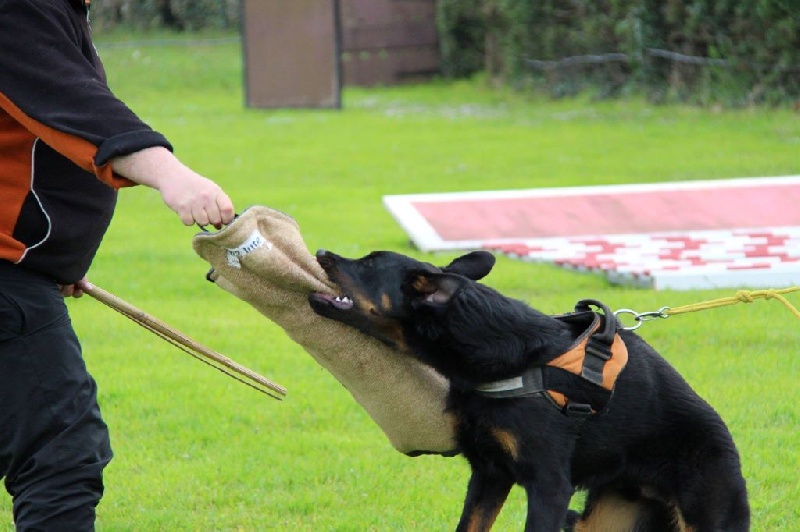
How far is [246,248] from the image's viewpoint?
123 inches

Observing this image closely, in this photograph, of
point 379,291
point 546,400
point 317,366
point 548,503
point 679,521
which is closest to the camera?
point 548,503

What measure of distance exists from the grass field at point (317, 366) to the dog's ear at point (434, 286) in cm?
107

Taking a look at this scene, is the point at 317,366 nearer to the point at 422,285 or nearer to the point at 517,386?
the point at 422,285

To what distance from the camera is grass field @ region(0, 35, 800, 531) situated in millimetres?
4559

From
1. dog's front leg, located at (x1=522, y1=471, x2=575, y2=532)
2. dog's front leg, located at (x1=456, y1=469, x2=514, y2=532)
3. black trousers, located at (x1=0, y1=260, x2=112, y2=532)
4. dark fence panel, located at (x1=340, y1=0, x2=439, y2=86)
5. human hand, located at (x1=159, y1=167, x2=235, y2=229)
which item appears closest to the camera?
human hand, located at (x1=159, y1=167, x2=235, y2=229)

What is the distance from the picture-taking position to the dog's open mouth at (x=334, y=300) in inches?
138

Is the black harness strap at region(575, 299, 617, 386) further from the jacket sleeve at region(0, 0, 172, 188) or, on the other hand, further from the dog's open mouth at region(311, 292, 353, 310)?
the jacket sleeve at region(0, 0, 172, 188)

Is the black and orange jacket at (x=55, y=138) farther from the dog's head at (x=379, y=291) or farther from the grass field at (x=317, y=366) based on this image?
the grass field at (x=317, y=366)

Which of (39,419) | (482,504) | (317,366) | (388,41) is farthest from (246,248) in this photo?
(388,41)

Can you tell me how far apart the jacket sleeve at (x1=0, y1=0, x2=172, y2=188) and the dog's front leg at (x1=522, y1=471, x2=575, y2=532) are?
1.48m

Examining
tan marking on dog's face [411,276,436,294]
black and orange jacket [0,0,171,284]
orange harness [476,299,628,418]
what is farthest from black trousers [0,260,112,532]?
orange harness [476,299,628,418]

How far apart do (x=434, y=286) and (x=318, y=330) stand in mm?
379

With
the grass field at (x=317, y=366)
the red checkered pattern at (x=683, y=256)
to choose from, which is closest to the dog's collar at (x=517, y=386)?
the grass field at (x=317, y=366)

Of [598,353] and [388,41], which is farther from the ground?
[598,353]
